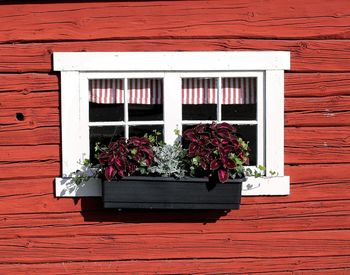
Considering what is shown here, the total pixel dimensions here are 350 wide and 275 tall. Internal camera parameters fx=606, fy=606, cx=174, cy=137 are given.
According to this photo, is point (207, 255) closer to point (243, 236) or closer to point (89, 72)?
point (243, 236)

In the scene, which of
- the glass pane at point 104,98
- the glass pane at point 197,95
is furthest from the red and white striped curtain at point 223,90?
the glass pane at point 104,98

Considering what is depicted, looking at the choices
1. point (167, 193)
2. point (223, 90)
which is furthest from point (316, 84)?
point (167, 193)

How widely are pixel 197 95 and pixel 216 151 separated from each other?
0.53m

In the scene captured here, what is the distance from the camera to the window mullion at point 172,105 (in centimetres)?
412

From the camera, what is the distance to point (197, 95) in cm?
422

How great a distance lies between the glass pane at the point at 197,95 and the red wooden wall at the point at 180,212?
24 cm

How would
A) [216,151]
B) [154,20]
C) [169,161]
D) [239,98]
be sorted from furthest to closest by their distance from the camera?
[239,98], [154,20], [169,161], [216,151]

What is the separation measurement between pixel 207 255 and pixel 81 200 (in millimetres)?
964

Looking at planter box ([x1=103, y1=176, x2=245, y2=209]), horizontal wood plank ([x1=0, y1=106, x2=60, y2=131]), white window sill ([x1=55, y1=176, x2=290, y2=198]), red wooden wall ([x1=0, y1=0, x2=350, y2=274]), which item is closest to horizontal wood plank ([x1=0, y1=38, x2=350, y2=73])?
red wooden wall ([x1=0, y1=0, x2=350, y2=274])

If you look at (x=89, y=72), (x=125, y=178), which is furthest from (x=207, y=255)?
(x=89, y=72)

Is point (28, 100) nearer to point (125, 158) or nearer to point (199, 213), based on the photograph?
point (125, 158)

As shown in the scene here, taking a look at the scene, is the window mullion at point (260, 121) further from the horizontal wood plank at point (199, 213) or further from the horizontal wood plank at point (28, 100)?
the horizontal wood plank at point (28, 100)

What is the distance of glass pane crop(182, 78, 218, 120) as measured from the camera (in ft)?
13.8

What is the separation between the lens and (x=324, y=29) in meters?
4.17
